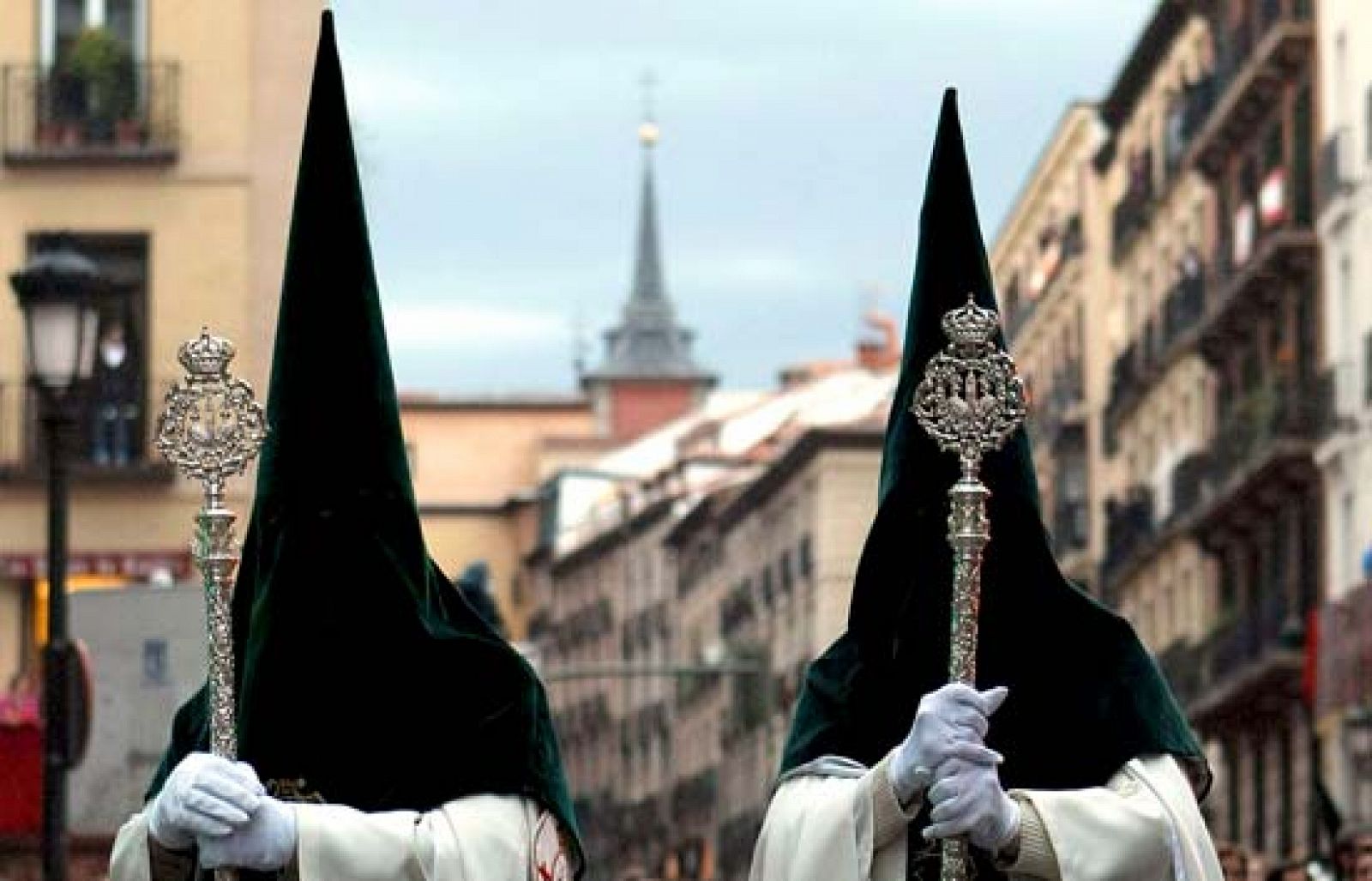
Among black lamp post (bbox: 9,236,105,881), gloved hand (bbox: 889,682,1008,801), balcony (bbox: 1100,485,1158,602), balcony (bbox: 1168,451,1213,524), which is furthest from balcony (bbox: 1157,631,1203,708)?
gloved hand (bbox: 889,682,1008,801)

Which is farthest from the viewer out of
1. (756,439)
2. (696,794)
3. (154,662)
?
(756,439)

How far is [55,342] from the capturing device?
23.6 m

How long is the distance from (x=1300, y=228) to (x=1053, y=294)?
2797 centimetres

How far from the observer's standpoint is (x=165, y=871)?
36.3 feet

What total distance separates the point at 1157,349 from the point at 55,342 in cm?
6298

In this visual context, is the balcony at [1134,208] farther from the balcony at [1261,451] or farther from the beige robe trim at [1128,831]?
the beige robe trim at [1128,831]

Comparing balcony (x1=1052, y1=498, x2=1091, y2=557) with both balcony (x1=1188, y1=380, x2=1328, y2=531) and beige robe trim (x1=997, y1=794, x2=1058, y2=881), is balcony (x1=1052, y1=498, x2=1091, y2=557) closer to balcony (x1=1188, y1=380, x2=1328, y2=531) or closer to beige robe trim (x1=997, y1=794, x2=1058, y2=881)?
balcony (x1=1188, y1=380, x2=1328, y2=531)

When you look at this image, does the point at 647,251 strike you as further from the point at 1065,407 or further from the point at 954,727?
the point at 954,727

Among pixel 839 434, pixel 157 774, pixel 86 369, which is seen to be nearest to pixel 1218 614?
pixel 839 434

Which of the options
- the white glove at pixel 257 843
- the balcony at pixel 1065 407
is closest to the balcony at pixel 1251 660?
the balcony at pixel 1065 407

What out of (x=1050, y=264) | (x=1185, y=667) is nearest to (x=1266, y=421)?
(x=1185, y=667)

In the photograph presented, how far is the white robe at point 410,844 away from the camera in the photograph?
10922 millimetres

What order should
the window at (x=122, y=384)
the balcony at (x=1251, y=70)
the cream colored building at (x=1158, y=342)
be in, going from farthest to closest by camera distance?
the cream colored building at (x=1158, y=342) < the balcony at (x=1251, y=70) < the window at (x=122, y=384)

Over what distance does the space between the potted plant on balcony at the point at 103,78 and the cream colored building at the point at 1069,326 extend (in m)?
50.2
